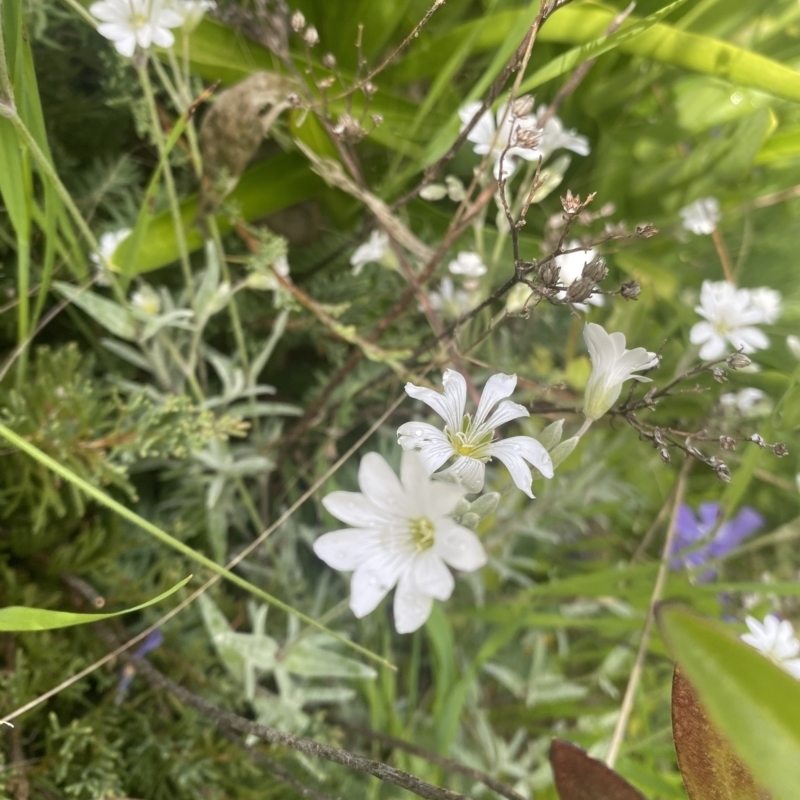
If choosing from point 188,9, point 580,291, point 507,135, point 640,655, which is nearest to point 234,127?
point 188,9

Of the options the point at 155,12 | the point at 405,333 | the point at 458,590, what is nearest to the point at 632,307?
the point at 405,333

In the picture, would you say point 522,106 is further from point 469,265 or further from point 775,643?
point 775,643

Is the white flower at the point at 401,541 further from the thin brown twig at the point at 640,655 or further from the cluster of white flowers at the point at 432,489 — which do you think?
the thin brown twig at the point at 640,655

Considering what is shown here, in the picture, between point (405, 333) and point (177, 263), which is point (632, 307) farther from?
point (177, 263)

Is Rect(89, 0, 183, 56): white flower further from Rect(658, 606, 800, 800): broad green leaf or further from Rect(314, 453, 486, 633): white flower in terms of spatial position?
Rect(658, 606, 800, 800): broad green leaf

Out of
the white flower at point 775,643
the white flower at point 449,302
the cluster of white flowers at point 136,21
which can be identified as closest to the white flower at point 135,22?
the cluster of white flowers at point 136,21

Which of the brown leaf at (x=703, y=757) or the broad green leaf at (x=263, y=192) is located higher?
the broad green leaf at (x=263, y=192)
